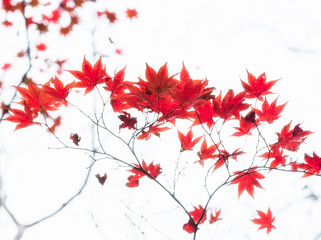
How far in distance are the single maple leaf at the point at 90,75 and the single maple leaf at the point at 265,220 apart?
1607 millimetres

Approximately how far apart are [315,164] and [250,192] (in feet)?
1.33

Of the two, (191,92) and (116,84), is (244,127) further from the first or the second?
(116,84)

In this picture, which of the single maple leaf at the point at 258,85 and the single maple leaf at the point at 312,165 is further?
the single maple leaf at the point at 312,165

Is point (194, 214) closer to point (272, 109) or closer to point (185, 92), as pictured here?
point (272, 109)

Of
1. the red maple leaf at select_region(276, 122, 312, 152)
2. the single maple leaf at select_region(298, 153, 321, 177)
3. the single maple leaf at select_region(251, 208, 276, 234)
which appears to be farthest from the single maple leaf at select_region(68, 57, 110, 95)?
the single maple leaf at select_region(251, 208, 276, 234)

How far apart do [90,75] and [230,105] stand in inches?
29.5

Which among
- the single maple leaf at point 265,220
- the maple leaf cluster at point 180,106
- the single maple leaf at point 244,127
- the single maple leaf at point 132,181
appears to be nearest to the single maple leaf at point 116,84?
the maple leaf cluster at point 180,106

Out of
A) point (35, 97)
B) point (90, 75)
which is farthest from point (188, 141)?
point (35, 97)

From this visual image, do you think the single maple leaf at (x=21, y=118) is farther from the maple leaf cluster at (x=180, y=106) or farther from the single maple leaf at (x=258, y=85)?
the single maple leaf at (x=258, y=85)

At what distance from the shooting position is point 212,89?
1.14 m

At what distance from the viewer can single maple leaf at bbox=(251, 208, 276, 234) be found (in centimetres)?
195

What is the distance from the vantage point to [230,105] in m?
1.22

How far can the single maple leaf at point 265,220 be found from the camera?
1950mm

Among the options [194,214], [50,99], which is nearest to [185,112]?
[50,99]
